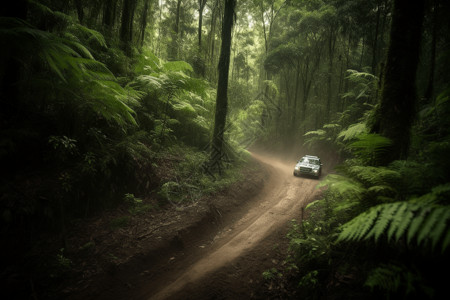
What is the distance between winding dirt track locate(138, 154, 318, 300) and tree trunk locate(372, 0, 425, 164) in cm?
375

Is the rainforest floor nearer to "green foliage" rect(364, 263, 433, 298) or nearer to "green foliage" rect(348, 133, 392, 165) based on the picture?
"green foliage" rect(364, 263, 433, 298)

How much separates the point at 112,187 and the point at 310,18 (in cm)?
2063

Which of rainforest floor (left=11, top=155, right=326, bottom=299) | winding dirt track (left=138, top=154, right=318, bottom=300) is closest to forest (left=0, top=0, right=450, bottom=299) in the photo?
rainforest floor (left=11, top=155, right=326, bottom=299)

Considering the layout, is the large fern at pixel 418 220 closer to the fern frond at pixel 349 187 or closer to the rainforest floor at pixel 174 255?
the fern frond at pixel 349 187

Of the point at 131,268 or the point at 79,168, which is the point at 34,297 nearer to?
the point at 131,268

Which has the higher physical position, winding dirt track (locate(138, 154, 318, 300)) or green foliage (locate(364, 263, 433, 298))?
green foliage (locate(364, 263, 433, 298))

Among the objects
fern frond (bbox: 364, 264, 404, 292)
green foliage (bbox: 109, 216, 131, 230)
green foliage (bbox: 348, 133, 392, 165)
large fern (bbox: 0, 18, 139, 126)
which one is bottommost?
green foliage (bbox: 109, 216, 131, 230)

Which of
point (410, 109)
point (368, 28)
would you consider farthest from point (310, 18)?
point (410, 109)

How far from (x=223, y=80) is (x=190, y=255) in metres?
7.40

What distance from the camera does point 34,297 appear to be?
3133 mm

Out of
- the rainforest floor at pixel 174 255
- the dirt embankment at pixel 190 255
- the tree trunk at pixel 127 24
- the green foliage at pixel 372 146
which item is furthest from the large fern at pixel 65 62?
the green foliage at pixel 372 146

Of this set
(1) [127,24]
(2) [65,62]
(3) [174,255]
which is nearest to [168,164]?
(3) [174,255]

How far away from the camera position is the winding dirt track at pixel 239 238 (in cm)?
376

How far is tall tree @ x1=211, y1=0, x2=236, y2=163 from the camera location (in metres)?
8.80
